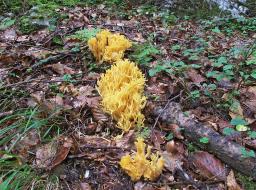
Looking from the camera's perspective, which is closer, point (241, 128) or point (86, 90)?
point (241, 128)

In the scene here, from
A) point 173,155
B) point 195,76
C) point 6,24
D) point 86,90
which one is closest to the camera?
point 173,155

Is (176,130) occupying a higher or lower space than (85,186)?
higher

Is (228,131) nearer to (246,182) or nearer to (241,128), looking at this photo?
(241,128)

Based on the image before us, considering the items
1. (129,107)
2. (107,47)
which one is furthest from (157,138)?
(107,47)

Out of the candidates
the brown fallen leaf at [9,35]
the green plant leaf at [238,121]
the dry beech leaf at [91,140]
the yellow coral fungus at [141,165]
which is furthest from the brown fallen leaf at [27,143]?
the brown fallen leaf at [9,35]

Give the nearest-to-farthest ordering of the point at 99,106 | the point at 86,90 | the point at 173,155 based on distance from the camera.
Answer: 1. the point at 173,155
2. the point at 99,106
3. the point at 86,90

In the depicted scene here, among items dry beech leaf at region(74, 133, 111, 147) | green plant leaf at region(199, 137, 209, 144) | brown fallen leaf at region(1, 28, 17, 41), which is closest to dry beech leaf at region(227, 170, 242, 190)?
green plant leaf at region(199, 137, 209, 144)

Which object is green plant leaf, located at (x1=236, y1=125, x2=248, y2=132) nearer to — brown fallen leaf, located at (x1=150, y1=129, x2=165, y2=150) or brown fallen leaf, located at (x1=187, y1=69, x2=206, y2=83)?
brown fallen leaf, located at (x1=150, y1=129, x2=165, y2=150)
